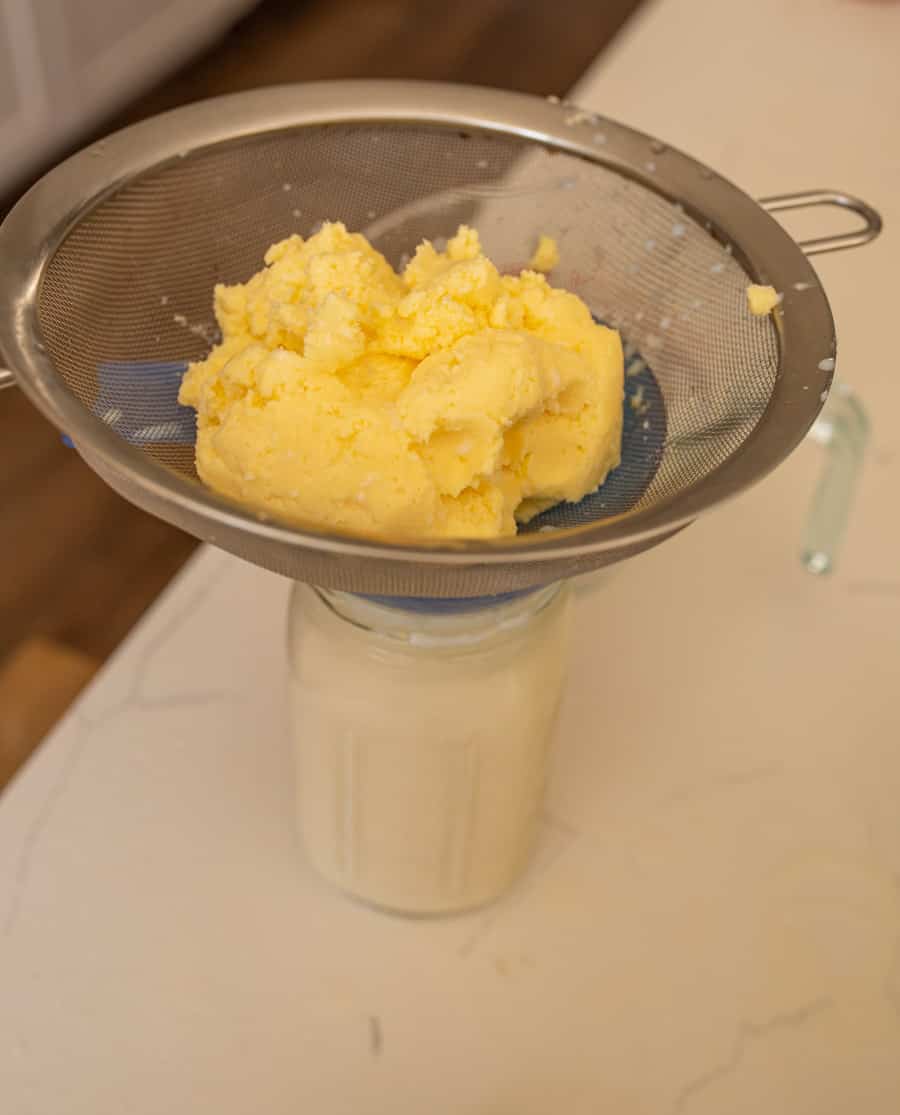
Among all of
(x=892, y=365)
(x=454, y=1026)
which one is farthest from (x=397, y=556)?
(x=892, y=365)

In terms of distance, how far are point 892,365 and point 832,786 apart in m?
0.45

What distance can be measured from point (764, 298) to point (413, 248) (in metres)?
0.26

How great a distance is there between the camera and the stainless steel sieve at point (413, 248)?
0.61m

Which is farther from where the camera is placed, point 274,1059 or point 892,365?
point 892,365

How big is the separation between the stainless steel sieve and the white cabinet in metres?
1.58

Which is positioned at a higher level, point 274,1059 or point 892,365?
point 892,365

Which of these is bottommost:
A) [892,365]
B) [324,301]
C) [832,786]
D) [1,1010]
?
[1,1010]

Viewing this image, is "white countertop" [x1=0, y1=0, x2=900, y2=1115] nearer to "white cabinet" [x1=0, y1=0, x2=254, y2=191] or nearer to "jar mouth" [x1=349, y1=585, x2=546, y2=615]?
"jar mouth" [x1=349, y1=585, x2=546, y2=615]

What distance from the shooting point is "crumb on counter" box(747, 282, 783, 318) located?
71 centimetres

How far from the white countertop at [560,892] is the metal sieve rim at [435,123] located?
1.10 feet

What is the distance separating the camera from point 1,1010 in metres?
0.77

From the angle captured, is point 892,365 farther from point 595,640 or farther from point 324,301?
point 324,301

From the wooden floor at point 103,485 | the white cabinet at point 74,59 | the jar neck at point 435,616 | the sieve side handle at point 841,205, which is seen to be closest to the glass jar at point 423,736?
the jar neck at point 435,616

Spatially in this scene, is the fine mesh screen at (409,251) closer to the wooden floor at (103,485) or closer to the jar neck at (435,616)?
the jar neck at (435,616)
